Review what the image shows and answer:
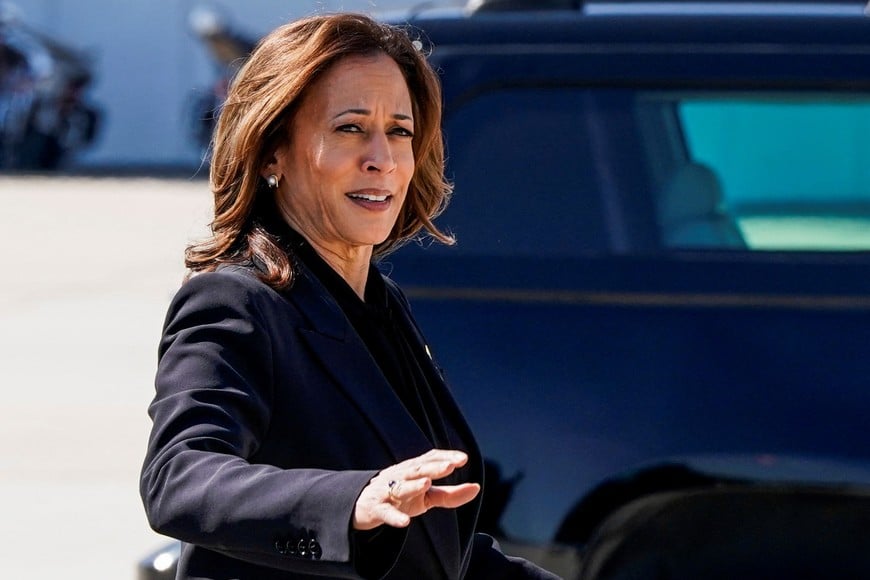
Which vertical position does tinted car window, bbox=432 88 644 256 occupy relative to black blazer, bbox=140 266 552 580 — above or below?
→ above

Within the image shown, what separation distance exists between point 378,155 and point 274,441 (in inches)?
16.5

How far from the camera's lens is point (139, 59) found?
79.3 feet

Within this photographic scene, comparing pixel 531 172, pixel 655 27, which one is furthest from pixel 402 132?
pixel 655 27

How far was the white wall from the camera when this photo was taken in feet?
78.8

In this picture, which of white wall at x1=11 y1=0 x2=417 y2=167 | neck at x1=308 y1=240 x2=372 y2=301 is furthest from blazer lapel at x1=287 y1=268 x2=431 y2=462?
white wall at x1=11 y1=0 x2=417 y2=167

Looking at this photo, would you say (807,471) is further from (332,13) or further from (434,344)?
(332,13)

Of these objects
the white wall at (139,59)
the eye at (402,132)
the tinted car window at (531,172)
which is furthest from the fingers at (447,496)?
the white wall at (139,59)

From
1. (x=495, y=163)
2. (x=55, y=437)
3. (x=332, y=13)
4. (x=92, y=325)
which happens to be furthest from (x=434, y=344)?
(x=92, y=325)

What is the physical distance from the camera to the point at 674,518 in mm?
2656

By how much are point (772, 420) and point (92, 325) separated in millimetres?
7172

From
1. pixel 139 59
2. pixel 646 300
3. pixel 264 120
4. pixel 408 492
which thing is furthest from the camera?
pixel 139 59

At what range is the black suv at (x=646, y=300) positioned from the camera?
2.60 meters

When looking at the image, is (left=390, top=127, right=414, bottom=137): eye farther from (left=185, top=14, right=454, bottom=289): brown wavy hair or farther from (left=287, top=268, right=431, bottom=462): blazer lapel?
(left=287, top=268, right=431, bottom=462): blazer lapel

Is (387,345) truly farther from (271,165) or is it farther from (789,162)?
(789,162)
